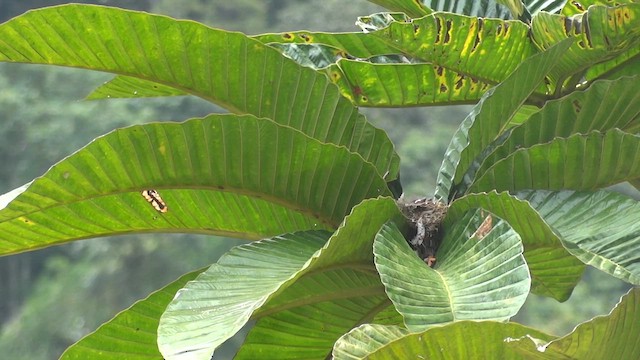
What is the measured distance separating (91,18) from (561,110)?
425 mm

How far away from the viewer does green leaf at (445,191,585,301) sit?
2.67 feet

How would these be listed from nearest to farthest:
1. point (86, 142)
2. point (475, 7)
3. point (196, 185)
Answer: point (196, 185) < point (475, 7) < point (86, 142)

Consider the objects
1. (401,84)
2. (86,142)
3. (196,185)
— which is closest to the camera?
(196,185)

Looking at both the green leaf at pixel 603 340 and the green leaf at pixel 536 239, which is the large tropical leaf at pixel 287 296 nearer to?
the green leaf at pixel 536 239

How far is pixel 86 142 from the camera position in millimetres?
11461

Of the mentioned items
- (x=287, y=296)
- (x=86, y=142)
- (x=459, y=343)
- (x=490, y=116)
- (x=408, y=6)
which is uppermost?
(x=86, y=142)

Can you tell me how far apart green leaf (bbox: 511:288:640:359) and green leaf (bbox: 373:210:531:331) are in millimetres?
54

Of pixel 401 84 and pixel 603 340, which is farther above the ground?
pixel 401 84

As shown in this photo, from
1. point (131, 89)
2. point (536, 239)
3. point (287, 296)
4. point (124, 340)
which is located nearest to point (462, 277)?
point (536, 239)

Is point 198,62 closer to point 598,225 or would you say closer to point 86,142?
point 598,225

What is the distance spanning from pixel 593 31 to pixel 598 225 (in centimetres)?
26

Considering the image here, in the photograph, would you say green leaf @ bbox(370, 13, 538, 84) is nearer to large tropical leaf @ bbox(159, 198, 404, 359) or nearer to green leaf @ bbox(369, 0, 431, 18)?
green leaf @ bbox(369, 0, 431, 18)

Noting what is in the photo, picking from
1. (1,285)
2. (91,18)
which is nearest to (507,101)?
(91,18)

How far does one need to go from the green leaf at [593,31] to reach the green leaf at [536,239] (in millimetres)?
209
